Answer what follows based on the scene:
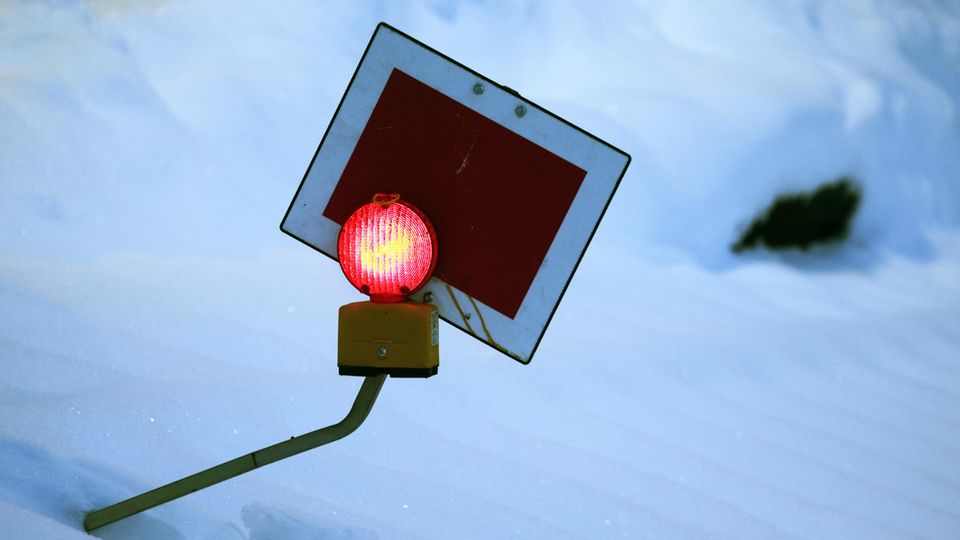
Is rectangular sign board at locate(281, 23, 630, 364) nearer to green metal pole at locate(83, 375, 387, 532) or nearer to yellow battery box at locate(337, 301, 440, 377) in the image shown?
yellow battery box at locate(337, 301, 440, 377)

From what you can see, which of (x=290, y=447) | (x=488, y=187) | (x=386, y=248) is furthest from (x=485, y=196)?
(x=290, y=447)

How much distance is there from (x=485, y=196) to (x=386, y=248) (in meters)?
0.21

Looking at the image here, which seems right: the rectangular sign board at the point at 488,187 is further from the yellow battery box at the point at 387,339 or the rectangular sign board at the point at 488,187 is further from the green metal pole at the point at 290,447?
the green metal pole at the point at 290,447

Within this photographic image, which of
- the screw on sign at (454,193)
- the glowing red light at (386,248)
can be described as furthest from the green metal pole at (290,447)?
the glowing red light at (386,248)

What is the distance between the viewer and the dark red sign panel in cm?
195

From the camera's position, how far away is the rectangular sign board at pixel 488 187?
1940 mm

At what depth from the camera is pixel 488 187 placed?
195 cm

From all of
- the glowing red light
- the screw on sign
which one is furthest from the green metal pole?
the glowing red light

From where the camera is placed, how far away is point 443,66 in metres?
1.97

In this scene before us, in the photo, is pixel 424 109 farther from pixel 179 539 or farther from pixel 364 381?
pixel 179 539

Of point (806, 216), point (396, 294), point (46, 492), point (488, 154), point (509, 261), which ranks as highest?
point (806, 216)

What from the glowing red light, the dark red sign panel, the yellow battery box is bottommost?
the yellow battery box

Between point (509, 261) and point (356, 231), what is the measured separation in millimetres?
276

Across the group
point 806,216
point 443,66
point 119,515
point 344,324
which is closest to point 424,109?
point 443,66
